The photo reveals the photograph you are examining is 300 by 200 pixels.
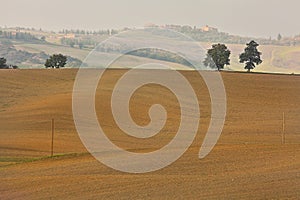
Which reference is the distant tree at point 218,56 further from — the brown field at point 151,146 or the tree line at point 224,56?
the brown field at point 151,146

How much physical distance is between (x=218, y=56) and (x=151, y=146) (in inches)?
2770

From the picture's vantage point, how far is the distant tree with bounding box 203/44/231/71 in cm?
9788

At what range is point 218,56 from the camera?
98.8m

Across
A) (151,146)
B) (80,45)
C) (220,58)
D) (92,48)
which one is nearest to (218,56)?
(220,58)

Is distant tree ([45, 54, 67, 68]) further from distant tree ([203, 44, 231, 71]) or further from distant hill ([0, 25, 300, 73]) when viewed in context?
distant tree ([203, 44, 231, 71])

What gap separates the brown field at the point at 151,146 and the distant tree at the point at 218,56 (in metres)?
26.2

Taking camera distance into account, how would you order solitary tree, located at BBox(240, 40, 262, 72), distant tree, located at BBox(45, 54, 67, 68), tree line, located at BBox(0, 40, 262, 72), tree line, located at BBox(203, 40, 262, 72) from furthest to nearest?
solitary tree, located at BBox(240, 40, 262, 72) < distant tree, located at BBox(45, 54, 67, 68) < tree line, located at BBox(0, 40, 262, 72) < tree line, located at BBox(203, 40, 262, 72)

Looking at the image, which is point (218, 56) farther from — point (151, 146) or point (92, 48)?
point (151, 146)

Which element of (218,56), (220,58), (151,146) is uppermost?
(218,56)

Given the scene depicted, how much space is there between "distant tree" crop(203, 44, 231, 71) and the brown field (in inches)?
1030

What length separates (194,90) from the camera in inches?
2234

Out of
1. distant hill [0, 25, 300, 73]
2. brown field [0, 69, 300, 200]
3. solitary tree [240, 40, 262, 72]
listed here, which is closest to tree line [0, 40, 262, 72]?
solitary tree [240, 40, 262, 72]

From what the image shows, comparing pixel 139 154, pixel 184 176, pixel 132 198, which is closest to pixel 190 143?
pixel 139 154

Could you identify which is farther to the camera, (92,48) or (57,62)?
(92,48)
